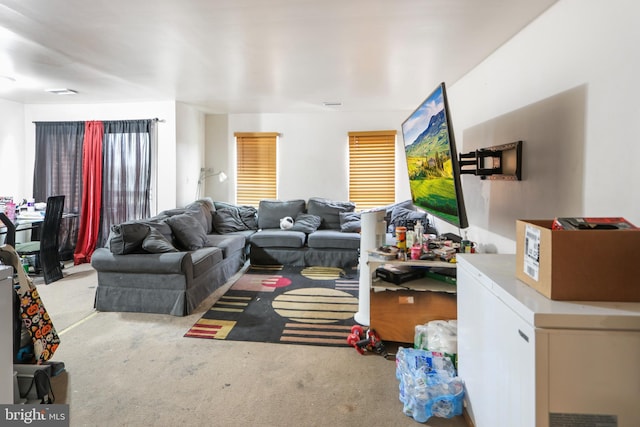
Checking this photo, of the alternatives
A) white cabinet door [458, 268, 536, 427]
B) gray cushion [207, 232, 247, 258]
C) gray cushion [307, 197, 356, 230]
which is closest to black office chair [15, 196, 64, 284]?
gray cushion [207, 232, 247, 258]

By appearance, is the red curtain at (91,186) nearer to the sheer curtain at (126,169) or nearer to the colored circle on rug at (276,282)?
the sheer curtain at (126,169)

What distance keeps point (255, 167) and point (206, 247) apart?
231cm

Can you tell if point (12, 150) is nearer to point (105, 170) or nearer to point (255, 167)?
point (105, 170)

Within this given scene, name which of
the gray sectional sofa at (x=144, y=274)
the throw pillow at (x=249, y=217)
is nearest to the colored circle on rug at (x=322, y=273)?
the throw pillow at (x=249, y=217)

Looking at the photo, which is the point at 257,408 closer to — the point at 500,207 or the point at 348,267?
the point at 500,207

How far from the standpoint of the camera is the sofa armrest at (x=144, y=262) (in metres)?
2.97

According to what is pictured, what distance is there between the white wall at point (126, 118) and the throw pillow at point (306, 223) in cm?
181

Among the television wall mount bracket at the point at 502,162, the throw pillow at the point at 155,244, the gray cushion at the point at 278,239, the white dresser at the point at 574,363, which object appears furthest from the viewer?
the gray cushion at the point at 278,239

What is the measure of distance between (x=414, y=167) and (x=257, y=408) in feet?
7.54

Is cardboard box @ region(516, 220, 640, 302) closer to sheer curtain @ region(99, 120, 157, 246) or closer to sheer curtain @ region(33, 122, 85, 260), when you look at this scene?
sheer curtain @ region(99, 120, 157, 246)

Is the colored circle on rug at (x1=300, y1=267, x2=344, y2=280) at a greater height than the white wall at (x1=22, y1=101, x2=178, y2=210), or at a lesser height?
lesser

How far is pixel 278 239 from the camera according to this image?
471 cm

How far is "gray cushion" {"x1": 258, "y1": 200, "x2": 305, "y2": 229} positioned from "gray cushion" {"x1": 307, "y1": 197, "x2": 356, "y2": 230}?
0.70ft

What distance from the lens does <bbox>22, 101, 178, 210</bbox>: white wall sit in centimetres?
491
